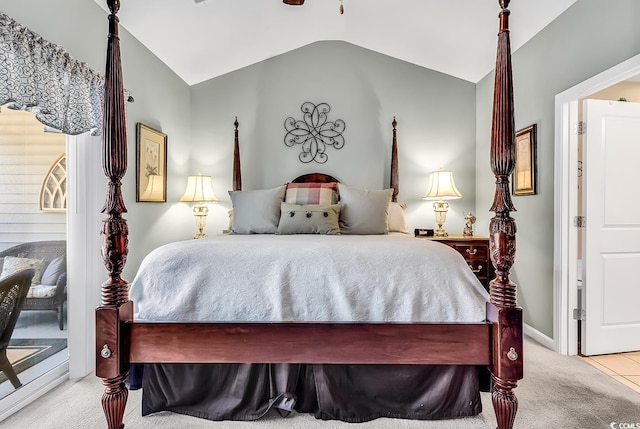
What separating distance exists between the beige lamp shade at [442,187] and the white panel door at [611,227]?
127 centimetres

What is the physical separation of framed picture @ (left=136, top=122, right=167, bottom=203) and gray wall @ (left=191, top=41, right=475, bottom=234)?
0.70 m

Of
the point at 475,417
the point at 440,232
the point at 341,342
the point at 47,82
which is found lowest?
the point at 475,417

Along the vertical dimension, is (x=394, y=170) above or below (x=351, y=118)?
below

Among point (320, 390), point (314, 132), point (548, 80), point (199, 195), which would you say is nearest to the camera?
point (320, 390)

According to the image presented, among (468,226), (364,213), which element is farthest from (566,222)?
(364,213)

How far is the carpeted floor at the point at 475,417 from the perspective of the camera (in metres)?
1.88

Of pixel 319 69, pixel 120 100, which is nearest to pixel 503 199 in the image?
pixel 120 100

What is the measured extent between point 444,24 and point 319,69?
1455mm

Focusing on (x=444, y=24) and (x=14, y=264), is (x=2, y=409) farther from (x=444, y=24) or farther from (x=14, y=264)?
(x=444, y=24)

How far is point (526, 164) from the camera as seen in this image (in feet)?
10.7

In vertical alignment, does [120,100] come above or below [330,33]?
below

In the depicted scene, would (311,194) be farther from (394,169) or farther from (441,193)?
(441,193)

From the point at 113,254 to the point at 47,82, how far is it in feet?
3.75

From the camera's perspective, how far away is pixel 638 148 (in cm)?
285
